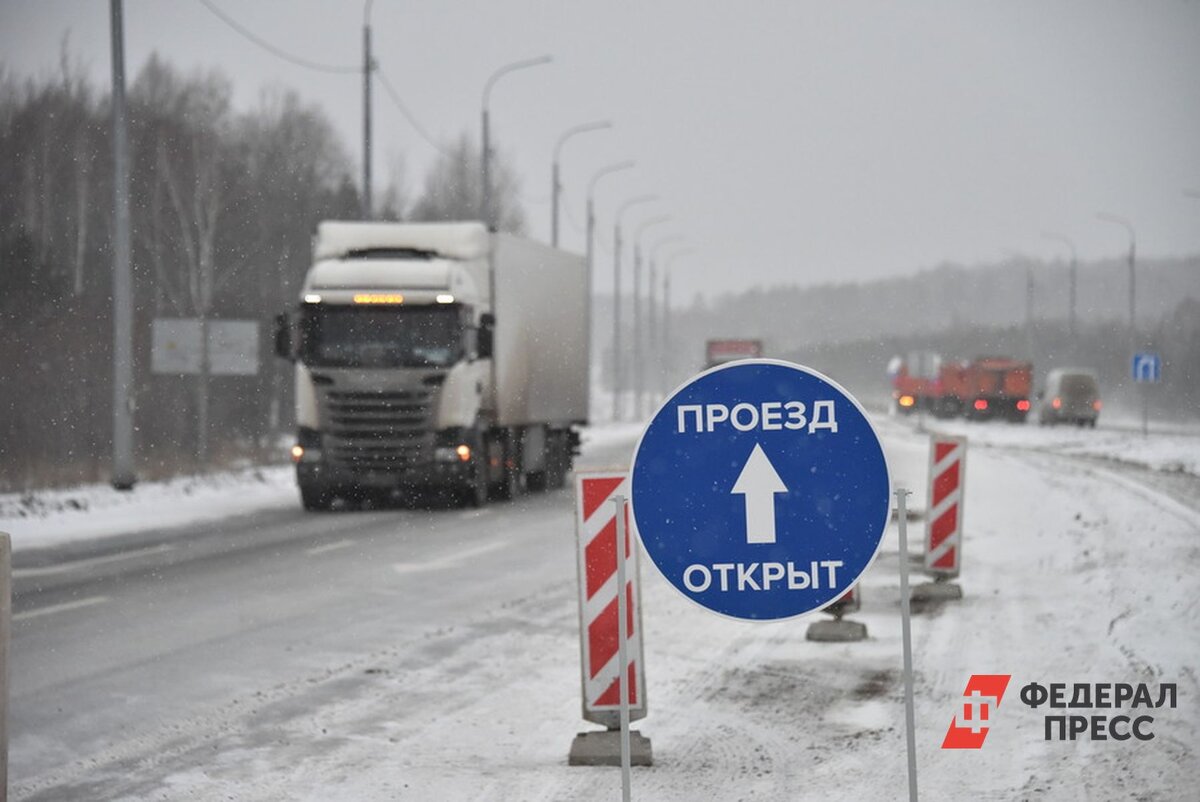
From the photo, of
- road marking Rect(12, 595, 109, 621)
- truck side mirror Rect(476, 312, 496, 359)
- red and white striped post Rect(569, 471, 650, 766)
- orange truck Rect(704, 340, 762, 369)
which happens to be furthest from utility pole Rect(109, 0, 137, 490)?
orange truck Rect(704, 340, 762, 369)

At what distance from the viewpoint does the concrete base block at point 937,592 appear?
1367 centimetres

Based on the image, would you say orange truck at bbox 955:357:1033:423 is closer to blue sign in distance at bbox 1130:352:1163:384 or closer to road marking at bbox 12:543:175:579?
blue sign in distance at bbox 1130:352:1163:384

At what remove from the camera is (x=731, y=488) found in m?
5.23

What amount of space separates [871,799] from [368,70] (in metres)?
29.7

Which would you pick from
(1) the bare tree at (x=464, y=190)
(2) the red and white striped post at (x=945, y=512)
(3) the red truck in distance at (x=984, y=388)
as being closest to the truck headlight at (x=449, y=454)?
(2) the red and white striped post at (x=945, y=512)

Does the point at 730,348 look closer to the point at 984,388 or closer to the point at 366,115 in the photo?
the point at 984,388

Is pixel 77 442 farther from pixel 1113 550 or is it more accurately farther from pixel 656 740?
pixel 656 740

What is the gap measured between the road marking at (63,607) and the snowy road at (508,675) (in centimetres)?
4

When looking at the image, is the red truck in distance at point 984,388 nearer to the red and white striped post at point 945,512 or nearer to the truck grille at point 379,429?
the truck grille at point 379,429

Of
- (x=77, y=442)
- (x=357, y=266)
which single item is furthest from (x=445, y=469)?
(x=77, y=442)

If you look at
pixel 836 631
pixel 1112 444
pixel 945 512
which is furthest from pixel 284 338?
pixel 1112 444

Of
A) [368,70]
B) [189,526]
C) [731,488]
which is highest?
[368,70]

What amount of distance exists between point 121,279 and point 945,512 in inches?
617

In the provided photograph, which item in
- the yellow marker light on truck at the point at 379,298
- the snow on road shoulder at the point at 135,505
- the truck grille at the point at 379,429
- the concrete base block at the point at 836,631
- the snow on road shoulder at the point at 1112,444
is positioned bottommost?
the snow on road shoulder at the point at 1112,444
